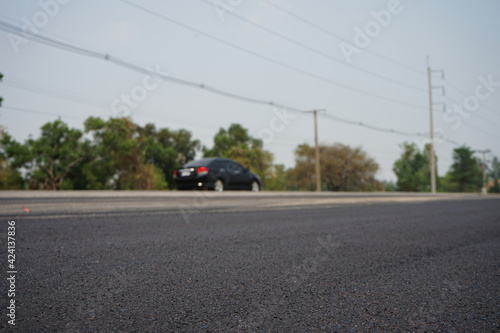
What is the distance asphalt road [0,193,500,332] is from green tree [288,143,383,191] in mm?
55609

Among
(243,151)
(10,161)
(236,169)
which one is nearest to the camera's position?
(236,169)

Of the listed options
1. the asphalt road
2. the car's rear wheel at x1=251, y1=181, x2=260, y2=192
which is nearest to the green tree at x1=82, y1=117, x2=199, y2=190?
the car's rear wheel at x1=251, y1=181, x2=260, y2=192

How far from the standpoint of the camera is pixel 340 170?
59875 millimetres

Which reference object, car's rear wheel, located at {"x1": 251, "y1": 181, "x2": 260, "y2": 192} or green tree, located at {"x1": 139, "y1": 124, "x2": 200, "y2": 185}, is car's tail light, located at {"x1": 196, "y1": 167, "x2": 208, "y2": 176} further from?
green tree, located at {"x1": 139, "y1": 124, "x2": 200, "y2": 185}

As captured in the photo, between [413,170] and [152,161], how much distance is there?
6807 cm

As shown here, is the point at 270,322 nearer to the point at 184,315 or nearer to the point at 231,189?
the point at 184,315

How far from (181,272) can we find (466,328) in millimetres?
1977

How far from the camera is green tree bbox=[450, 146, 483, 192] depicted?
87812mm

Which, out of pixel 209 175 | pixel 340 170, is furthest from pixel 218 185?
pixel 340 170

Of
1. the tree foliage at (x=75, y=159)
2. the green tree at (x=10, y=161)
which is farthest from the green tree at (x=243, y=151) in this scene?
the green tree at (x=10, y=161)

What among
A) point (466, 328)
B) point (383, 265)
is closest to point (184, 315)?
point (466, 328)

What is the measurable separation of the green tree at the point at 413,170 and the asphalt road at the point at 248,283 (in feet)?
298

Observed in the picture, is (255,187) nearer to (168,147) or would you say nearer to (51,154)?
(51,154)

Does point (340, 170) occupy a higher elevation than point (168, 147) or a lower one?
lower
